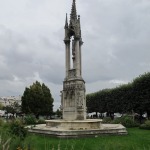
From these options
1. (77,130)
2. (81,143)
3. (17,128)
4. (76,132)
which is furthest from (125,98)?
(17,128)

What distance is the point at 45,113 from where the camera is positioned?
2420 inches

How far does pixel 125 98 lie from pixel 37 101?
2236cm

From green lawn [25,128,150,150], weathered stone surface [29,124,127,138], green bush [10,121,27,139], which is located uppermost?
green bush [10,121,27,139]

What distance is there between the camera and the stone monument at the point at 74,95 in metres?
21.0

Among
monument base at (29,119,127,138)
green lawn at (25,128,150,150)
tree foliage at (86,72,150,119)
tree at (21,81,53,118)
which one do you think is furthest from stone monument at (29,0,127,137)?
tree at (21,81,53,118)

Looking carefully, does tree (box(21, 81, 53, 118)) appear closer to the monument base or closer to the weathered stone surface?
the monument base

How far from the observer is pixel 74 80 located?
79.2 feet

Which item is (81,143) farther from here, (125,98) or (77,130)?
(125,98)

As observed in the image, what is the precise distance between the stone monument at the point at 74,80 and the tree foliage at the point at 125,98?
59.0 ft

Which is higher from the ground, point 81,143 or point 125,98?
point 125,98

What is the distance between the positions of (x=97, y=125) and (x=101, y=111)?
103 ft

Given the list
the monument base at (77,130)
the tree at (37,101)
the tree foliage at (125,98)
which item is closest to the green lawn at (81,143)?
the monument base at (77,130)

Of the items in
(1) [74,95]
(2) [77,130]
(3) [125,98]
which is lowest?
(2) [77,130]

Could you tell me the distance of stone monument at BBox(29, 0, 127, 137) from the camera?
21.0 m
